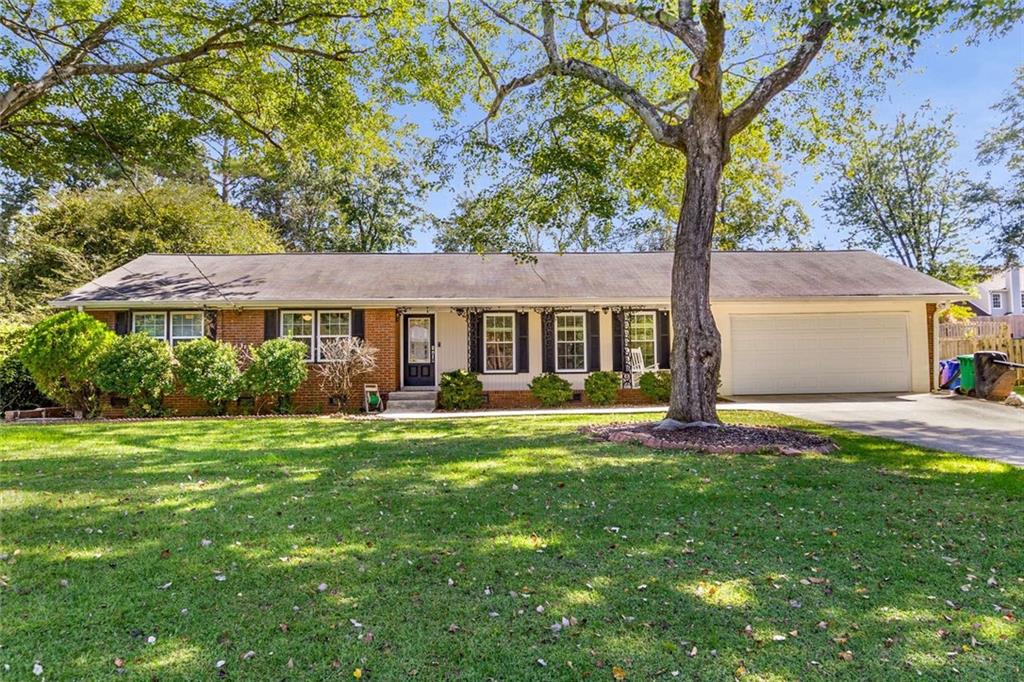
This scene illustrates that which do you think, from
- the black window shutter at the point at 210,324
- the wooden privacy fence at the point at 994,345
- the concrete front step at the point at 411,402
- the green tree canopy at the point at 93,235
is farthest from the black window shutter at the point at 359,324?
the wooden privacy fence at the point at 994,345

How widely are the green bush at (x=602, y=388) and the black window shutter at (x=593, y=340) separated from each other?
706 millimetres

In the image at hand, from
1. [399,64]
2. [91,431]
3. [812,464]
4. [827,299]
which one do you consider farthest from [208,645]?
[827,299]

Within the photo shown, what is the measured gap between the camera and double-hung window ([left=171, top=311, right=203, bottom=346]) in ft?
43.6

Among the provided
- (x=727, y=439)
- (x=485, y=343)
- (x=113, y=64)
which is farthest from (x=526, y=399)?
(x=113, y=64)

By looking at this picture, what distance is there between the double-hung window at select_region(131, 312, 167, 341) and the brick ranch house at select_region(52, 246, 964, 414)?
2 cm

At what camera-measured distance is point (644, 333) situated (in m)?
14.3

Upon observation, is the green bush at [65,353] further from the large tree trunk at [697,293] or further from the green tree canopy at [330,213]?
the green tree canopy at [330,213]

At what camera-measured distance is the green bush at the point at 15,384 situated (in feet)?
40.4

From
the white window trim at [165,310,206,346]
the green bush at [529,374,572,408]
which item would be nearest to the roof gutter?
the white window trim at [165,310,206,346]

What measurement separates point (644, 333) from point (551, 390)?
295 cm

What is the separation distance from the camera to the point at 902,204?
2692cm

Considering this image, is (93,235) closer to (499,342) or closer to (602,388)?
(499,342)

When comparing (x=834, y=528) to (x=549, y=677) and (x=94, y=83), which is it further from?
(x=94, y=83)

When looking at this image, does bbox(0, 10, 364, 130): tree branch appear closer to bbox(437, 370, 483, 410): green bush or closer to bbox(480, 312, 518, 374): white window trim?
bbox(480, 312, 518, 374): white window trim
